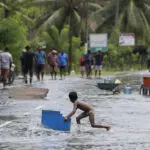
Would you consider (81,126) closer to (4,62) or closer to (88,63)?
(4,62)

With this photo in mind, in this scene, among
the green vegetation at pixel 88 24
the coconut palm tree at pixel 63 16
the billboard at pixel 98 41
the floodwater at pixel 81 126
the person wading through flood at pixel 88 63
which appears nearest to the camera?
the floodwater at pixel 81 126

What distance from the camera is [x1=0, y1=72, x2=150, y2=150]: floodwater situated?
46.4 feet

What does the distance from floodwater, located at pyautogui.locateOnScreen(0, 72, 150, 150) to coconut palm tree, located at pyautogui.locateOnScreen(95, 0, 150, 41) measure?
40.6m

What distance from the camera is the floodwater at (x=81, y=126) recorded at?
556 inches

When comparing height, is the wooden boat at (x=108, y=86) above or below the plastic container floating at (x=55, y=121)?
above

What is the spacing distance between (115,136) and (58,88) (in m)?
17.0

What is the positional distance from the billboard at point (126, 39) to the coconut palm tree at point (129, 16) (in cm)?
199

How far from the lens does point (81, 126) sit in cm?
1739

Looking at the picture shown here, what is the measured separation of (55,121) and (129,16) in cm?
5210

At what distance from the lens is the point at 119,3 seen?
7150cm

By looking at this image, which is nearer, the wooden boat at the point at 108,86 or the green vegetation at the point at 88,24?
the wooden boat at the point at 108,86

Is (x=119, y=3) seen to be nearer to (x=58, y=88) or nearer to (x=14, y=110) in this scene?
(x=58, y=88)

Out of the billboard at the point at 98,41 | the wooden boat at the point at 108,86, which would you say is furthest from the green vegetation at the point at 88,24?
the wooden boat at the point at 108,86

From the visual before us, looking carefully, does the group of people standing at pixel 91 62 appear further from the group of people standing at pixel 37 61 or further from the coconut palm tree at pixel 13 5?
the coconut palm tree at pixel 13 5
